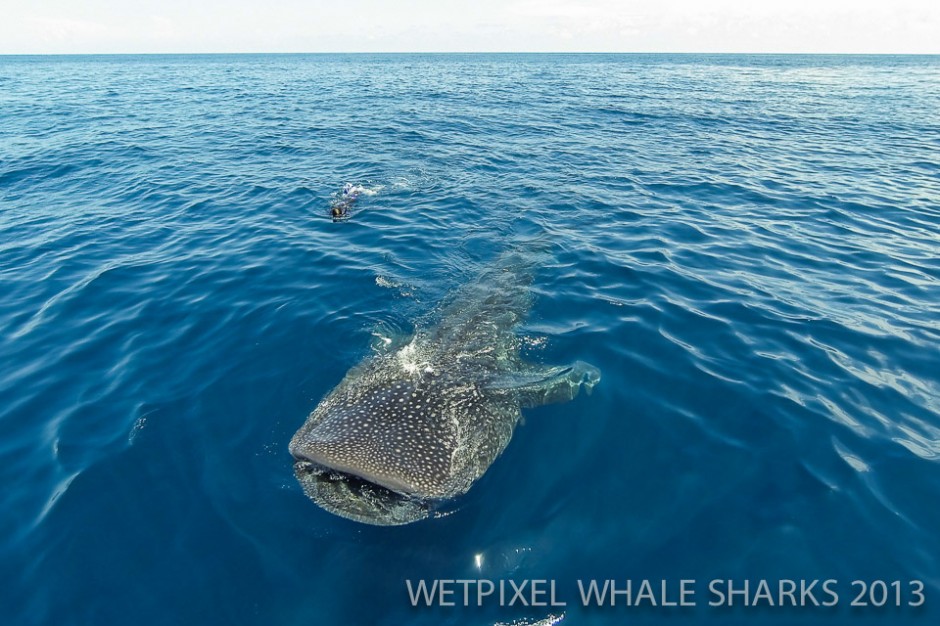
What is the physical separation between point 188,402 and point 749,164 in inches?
1006

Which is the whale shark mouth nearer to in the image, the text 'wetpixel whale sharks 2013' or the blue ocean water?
the text 'wetpixel whale sharks 2013'

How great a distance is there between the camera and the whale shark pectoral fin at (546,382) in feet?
30.5

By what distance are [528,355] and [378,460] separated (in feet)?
15.3

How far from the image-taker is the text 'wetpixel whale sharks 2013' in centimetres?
693

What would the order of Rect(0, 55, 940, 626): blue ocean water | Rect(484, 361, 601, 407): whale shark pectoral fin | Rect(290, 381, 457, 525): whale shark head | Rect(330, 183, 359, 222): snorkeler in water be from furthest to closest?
Rect(330, 183, 359, 222): snorkeler in water → Rect(484, 361, 601, 407): whale shark pectoral fin → Rect(290, 381, 457, 525): whale shark head → Rect(0, 55, 940, 626): blue ocean water

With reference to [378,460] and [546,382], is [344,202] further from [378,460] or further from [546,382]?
[378,460]

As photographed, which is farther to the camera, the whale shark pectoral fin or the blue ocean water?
the whale shark pectoral fin

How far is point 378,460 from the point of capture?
6895 mm

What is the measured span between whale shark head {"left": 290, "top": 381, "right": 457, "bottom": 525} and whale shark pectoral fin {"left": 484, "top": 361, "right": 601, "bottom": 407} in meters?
1.84

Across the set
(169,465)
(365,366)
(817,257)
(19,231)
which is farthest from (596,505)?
(19,231)

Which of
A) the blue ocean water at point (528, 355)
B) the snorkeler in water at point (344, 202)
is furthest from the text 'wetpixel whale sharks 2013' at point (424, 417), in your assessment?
the snorkeler in water at point (344, 202)

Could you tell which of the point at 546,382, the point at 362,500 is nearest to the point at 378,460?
the point at 362,500

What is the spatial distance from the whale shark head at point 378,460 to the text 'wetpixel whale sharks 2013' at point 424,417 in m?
0.01

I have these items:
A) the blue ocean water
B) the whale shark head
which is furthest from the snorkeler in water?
the whale shark head
